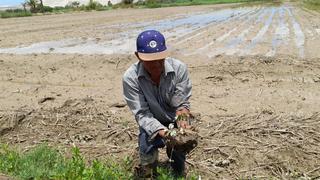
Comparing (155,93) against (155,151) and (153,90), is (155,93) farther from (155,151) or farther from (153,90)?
(155,151)

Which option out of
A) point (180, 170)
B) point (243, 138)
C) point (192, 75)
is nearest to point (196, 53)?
point (192, 75)

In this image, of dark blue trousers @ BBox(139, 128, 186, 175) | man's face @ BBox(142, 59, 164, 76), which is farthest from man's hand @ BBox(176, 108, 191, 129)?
man's face @ BBox(142, 59, 164, 76)

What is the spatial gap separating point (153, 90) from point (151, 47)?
16.1 inches

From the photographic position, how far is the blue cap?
3.35m

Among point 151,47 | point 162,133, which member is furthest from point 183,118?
point 151,47

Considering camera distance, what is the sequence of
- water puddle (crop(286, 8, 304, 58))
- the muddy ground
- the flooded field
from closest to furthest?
the muddy ground
water puddle (crop(286, 8, 304, 58))
the flooded field

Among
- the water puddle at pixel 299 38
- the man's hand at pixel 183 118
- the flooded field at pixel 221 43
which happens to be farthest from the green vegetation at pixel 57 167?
the water puddle at pixel 299 38

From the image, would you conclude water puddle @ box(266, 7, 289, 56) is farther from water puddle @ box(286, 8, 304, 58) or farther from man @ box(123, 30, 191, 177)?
man @ box(123, 30, 191, 177)

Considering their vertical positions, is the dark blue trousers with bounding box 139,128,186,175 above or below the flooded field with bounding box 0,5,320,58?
above

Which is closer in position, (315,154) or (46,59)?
(315,154)

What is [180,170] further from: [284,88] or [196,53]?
[196,53]

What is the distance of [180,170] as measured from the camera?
3.99 m

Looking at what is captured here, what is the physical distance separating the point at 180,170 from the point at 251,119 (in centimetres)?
171

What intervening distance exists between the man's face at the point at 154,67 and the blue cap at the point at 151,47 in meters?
0.06
